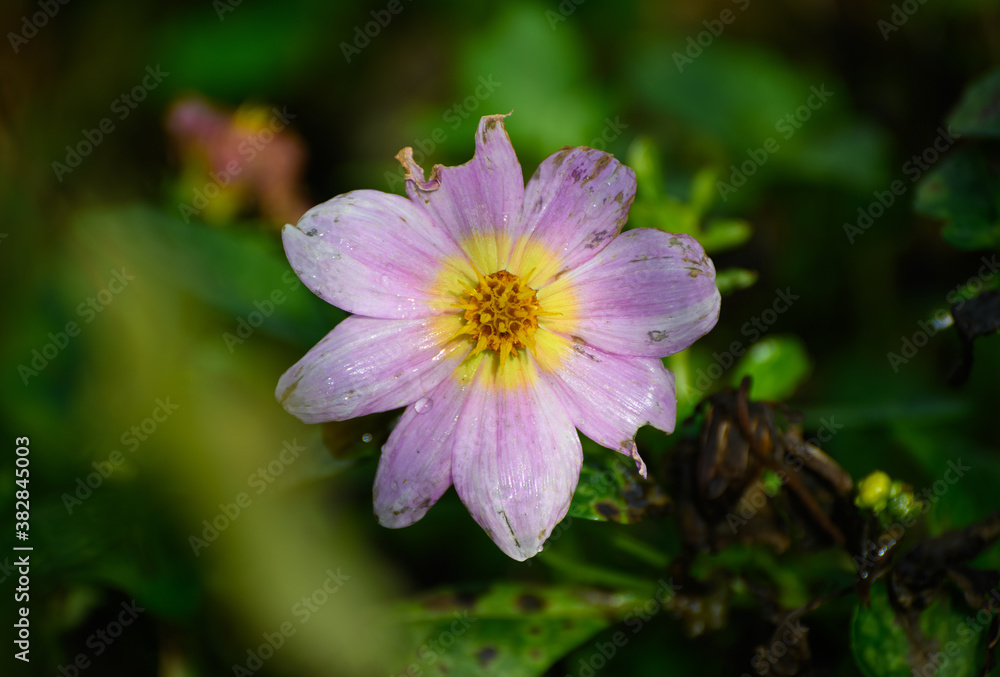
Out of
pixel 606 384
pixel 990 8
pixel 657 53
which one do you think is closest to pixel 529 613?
pixel 606 384

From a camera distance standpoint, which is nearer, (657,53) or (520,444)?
(520,444)

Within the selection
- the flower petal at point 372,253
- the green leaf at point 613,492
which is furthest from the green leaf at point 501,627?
the flower petal at point 372,253

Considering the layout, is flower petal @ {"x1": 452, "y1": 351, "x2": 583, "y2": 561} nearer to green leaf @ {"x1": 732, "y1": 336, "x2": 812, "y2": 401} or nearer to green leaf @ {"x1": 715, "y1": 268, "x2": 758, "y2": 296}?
green leaf @ {"x1": 715, "y1": 268, "x2": 758, "y2": 296}

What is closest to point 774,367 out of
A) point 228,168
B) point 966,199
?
point 966,199

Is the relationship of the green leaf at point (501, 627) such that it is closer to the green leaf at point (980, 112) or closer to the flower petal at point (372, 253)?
the flower petal at point (372, 253)

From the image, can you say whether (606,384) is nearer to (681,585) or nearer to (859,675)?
(681,585)

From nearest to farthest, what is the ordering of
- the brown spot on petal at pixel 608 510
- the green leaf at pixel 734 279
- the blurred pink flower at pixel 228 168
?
the brown spot on petal at pixel 608 510 < the green leaf at pixel 734 279 < the blurred pink flower at pixel 228 168

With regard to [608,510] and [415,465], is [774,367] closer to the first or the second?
[608,510]
